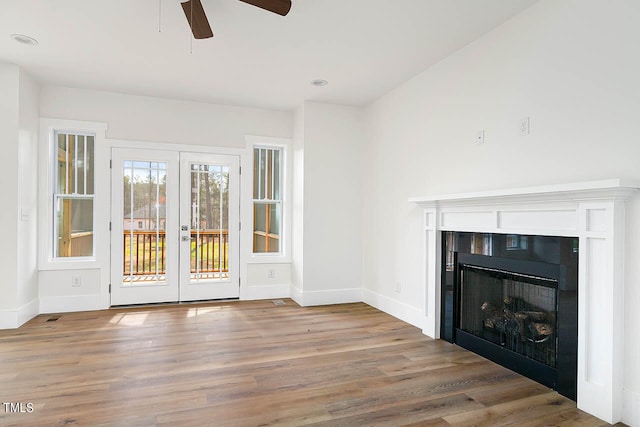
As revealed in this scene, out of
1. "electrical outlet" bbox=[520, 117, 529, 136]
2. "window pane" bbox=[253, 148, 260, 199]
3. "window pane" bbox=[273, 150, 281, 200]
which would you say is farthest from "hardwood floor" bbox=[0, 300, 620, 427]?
"window pane" bbox=[273, 150, 281, 200]

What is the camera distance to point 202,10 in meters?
2.51

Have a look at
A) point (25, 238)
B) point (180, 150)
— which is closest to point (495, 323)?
point (180, 150)

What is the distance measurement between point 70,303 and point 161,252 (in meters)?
1.17

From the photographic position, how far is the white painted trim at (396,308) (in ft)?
13.0

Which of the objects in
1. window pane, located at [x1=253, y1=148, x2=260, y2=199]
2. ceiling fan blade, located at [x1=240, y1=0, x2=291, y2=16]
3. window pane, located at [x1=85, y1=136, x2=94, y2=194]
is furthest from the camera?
window pane, located at [x1=253, y1=148, x2=260, y2=199]

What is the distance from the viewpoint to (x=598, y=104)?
7.62 ft

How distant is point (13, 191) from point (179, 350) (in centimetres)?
253

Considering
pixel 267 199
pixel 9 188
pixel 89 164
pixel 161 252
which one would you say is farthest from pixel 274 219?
pixel 9 188

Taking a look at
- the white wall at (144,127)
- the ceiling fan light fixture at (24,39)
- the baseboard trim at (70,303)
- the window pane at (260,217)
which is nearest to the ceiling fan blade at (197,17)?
the ceiling fan light fixture at (24,39)

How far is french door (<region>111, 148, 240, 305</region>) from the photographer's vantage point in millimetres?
4773

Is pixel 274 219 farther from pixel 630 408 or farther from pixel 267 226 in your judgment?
pixel 630 408

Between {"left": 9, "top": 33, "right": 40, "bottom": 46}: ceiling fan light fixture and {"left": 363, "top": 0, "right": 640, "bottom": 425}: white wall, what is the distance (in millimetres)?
3647

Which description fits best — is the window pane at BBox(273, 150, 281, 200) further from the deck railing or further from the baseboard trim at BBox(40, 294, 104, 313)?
the baseboard trim at BBox(40, 294, 104, 313)
